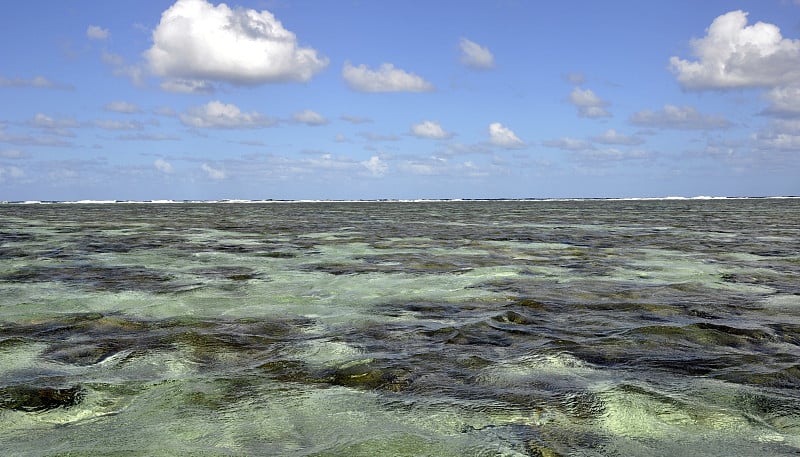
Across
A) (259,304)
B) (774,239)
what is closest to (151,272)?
(259,304)

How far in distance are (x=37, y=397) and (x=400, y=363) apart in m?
2.53

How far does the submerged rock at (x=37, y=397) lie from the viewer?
3.90 metres

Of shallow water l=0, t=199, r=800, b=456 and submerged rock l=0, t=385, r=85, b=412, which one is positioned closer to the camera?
shallow water l=0, t=199, r=800, b=456

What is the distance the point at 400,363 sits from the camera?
16.2ft

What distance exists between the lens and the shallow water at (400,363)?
3.42 m

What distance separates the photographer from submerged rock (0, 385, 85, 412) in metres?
3.90

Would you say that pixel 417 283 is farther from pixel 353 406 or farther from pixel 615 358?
pixel 353 406

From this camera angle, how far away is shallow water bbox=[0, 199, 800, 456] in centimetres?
342

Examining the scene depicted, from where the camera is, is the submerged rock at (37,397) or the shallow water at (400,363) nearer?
the shallow water at (400,363)

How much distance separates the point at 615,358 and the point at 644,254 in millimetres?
9964

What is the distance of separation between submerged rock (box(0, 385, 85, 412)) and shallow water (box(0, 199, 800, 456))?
0.02 metres

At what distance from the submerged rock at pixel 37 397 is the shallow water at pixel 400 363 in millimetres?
20

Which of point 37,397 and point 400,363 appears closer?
point 37,397

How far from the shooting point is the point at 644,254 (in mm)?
14289
